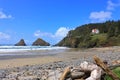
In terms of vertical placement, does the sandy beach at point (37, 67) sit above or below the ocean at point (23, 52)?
below

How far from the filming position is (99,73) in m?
11.4

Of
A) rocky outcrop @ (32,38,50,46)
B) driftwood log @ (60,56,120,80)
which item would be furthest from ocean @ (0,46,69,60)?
rocky outcrop @ (32,38,50,46)

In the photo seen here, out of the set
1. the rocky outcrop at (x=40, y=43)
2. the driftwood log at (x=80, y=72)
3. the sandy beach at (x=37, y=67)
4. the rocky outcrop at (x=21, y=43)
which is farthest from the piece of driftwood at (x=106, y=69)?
the rocky outcrop at (x=40, y=43)

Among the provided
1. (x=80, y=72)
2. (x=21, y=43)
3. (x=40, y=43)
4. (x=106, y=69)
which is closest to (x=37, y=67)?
(x=80, y=72)

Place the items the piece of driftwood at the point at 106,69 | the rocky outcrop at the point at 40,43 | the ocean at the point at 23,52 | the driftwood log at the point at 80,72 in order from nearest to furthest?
1. the piece of driftwood at the point at 106,69
2. the driftwood log at the point at 80,72
3. the ocean at the point at 23,52
4. the rocky outcrop at the point at 40,43

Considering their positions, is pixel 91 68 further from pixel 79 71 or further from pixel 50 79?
pixel 50 79

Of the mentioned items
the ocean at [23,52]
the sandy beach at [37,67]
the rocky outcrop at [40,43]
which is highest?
the rocky outcrop at [40,43]

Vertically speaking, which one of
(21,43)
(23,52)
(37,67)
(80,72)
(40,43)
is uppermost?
(21,43)

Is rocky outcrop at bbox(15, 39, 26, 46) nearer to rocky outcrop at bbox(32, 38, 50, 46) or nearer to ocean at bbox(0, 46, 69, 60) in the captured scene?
rocky outcrop at bbox(32, 38, 50, 46)

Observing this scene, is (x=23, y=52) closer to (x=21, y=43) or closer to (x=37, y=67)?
(x=37, y=67)

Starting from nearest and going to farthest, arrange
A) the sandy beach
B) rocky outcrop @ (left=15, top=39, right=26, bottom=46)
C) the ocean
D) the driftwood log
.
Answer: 1. the driftwood log
2. the sandy beach
3. the ocean
4. rocky outcrop @ (left=15, top=39, right=26, bottom=46)

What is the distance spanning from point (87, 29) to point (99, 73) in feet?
558

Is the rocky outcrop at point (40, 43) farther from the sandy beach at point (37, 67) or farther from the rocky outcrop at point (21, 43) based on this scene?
the sandy beach at point (37, 67)

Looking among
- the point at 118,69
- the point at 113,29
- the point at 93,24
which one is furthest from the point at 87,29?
the point at 118,69
